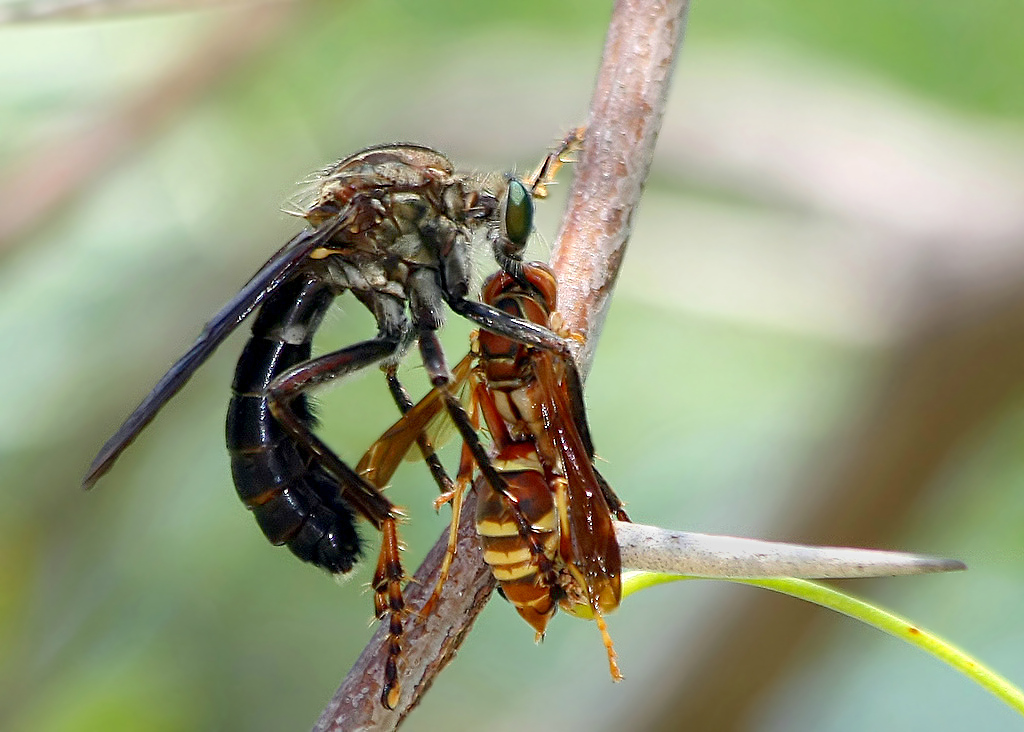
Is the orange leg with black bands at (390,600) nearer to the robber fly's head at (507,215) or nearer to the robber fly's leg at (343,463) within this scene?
the robber fly's leg at (343,463)

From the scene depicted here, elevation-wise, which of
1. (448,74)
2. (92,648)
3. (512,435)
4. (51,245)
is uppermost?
(512,435)

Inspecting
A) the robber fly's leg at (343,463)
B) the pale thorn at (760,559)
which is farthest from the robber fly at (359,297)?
the pale thorn at (760,559)

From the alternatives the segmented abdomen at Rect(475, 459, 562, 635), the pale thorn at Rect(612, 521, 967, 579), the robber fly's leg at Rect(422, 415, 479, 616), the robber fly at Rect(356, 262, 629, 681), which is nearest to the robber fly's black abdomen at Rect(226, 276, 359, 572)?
the robber fly at Rect(356, 262, 629, 681)

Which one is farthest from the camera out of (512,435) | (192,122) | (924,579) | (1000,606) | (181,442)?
(192,122)

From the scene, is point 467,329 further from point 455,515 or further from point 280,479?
point 455,515

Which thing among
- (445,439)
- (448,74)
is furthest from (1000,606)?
(448,74)

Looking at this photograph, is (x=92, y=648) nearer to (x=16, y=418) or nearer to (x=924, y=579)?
(x=16, y=418)
